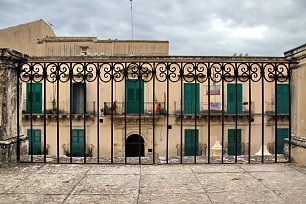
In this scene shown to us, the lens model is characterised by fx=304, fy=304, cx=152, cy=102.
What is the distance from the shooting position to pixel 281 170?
4.11 meters

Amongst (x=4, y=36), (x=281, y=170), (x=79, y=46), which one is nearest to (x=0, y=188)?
(x=281, y=170)

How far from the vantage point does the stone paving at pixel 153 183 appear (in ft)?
9.83

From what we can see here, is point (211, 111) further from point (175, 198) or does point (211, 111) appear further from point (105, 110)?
point (175, 198)

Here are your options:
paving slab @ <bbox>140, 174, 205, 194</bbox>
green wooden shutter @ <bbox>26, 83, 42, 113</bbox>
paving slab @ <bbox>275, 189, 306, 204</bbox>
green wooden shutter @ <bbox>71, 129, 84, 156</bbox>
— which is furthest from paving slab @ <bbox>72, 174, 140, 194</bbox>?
green wooden shutter @ <bbox>26, 83, 42, 113</bbox>

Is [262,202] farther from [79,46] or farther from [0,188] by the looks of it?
[79,46]

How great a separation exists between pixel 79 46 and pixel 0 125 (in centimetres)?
1829

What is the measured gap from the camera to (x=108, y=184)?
3461 millimetres

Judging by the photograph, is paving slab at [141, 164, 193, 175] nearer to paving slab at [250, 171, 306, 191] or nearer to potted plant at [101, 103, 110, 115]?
paving slab at [250, 171, 306, 191]

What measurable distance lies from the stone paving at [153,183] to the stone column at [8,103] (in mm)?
250

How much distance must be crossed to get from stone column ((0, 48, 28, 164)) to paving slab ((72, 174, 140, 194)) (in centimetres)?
132

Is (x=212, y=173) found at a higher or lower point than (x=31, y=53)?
lower

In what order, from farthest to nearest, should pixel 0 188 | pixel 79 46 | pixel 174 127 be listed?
pixel 79 46 → pixel 174 127 → pixel 0 188

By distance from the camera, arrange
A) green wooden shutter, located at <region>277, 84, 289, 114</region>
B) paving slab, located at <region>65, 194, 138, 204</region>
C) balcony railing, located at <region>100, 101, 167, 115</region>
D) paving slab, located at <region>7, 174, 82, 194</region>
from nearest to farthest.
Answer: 1. paving slab, located at <region>65, 194, 138, 204</region>
2. paving slab, located at <region>7, 174, 82, 194</region>
3. balcony railing, located at <region>100, 101, 167, 115</region>
4. green wooden shutter, located at <region>277, 84, 289, 114</region>

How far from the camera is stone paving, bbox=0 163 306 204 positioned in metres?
3.00
